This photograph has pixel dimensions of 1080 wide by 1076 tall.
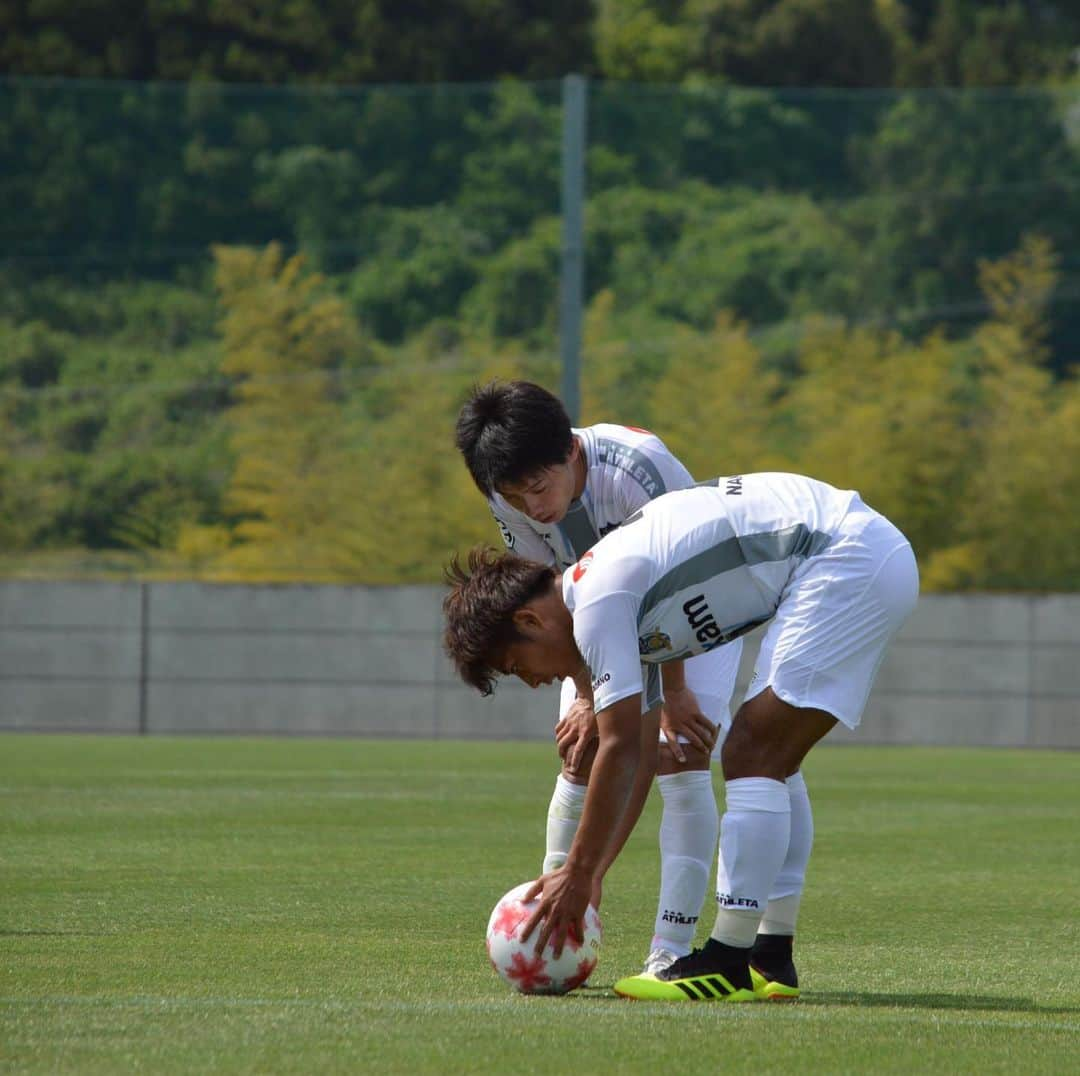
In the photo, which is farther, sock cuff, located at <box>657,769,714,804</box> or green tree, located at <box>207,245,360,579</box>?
green tree, located at <box>207,245,360,579</box>

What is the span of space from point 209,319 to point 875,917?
16.4 metres

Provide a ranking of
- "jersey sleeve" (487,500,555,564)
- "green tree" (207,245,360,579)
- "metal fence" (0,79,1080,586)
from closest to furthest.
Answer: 1. "jersey sleeve" (487,500,555,564)
2. "green tree" (207,245,360,579)
3. "metal fence" (0,79,1080,586)

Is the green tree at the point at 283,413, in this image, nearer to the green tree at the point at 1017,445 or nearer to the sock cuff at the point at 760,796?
the green tree at the point at 1017,445

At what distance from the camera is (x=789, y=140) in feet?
74.9

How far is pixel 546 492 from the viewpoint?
5.55 meters

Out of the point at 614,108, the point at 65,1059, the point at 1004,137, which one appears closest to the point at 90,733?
the point at 614,108

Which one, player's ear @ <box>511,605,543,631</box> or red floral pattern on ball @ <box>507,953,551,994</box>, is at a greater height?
player's ear @ <box>511,605,543,631</box>

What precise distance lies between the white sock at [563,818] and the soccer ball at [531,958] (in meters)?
0.78

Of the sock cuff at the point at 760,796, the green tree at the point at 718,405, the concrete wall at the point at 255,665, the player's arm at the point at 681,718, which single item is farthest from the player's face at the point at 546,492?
the green tree at the point at 718,405

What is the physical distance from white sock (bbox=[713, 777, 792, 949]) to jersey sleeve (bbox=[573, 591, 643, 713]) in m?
0.50

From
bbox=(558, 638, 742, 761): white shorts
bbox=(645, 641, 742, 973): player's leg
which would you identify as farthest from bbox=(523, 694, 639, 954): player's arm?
bbox=(558, 638, 742, 761): white shorts

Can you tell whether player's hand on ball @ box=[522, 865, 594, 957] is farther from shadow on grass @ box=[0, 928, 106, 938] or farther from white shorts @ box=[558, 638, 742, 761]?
shadow on grass @ box=[0, 928, 106, 938]

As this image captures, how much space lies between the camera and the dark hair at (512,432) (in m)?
5.44

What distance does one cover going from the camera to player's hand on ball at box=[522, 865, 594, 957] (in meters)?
5.03
